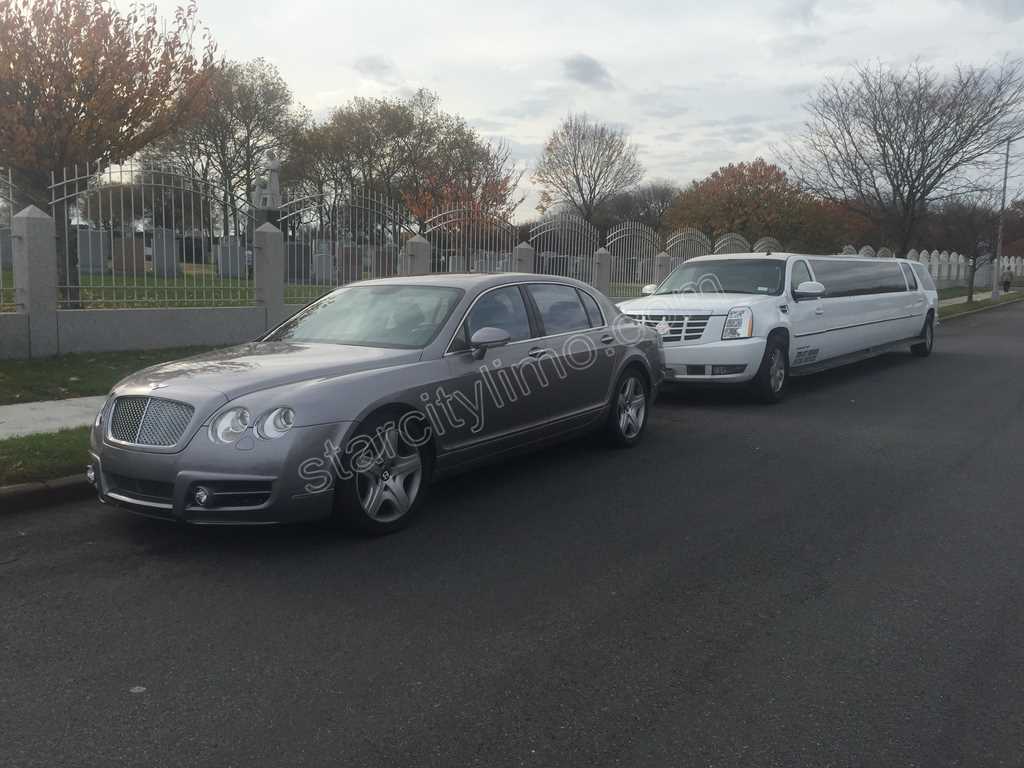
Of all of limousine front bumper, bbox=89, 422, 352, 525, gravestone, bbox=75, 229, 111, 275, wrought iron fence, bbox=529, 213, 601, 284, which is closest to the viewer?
limousine front bumper, bbox=89, 422, 352, 525

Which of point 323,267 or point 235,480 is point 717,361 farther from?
point 235,480

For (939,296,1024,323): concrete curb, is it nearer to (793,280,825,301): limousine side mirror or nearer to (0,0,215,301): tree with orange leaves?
(793,280,825,301): limousine side mirror

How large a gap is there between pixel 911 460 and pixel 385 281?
466cm

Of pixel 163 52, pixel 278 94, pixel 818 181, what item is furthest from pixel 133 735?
pixel 278 94

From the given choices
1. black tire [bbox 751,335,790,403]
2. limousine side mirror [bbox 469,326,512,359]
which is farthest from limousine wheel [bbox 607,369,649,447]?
black tire [bbox 751,335,790,403]

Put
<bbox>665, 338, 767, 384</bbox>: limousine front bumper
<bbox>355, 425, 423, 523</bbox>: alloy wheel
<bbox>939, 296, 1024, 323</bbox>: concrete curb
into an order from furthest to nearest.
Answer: <bbox>939, 296, 1024, 323</bbox>: concrete curb → <bbox>665, 338, 767, 384</bbox>: limousine front bumper → <bbox>355, 425, 423, 523</bbox>: alloy wheel

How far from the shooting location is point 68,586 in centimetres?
458

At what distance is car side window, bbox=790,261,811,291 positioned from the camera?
11.5 m

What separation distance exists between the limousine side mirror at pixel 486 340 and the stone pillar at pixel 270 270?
7.79 m

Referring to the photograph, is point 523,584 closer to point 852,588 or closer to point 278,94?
point 852,588

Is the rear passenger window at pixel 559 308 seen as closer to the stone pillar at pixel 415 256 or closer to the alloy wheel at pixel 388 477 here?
the alloy wheel at pixel 388 477

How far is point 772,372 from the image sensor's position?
35.4 feet

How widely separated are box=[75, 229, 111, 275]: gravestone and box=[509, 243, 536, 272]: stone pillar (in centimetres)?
732

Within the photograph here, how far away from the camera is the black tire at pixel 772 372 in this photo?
10.6 meters
